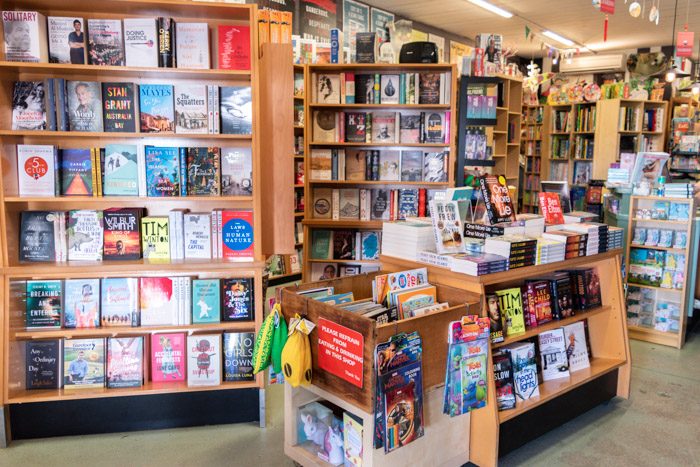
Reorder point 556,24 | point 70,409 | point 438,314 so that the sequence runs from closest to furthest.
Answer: point 438,314, point 70,409, point 556,24

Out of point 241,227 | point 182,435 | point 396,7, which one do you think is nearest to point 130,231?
point 241,227

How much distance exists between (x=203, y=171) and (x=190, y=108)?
345mm

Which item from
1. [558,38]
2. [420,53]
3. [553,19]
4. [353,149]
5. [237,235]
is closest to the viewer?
[237,235]

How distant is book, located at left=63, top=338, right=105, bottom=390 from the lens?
2916 mm

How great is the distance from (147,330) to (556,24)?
9.41 m

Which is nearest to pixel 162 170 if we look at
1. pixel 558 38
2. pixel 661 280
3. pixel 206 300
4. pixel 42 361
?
pixel 206 300

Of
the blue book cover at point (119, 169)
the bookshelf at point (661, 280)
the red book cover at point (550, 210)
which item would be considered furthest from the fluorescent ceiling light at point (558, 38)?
the blue book cover at point (119, 169)

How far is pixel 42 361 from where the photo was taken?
2898 mm

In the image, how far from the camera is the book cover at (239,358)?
3033mm

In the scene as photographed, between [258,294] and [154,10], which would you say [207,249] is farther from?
[154,10]

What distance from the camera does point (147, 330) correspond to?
2957mm

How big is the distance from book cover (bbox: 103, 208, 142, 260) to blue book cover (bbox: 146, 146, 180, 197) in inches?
6.6

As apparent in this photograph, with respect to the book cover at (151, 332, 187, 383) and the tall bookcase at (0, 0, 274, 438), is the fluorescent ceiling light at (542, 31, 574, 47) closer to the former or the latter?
the tall bookcase at (0, 0, 274, 438)

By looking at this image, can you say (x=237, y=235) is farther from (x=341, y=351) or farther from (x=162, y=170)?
(x=341, y=351)
